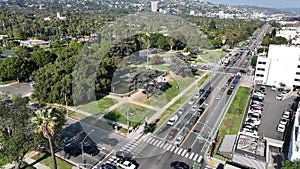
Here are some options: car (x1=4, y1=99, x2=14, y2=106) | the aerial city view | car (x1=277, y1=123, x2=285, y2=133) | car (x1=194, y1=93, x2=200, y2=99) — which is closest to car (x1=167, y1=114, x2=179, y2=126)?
the aerial city view

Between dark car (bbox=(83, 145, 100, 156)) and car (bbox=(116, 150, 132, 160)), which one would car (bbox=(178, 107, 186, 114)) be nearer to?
car (bbox=(116, 150, 132, 160))

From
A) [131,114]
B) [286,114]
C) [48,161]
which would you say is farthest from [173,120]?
[286,114]

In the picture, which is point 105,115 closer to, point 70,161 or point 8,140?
point 70,161

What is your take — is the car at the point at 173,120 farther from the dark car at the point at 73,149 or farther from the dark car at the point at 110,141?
the dark car at the point at 73,149

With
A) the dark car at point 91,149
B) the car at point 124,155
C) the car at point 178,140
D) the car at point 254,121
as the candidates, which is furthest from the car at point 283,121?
the dark car at point 91,149

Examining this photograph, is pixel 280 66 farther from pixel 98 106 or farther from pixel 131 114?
pixel 98 106

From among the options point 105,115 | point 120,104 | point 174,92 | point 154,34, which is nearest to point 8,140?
point 105,115

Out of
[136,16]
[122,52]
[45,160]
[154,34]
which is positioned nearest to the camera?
[45,160]
